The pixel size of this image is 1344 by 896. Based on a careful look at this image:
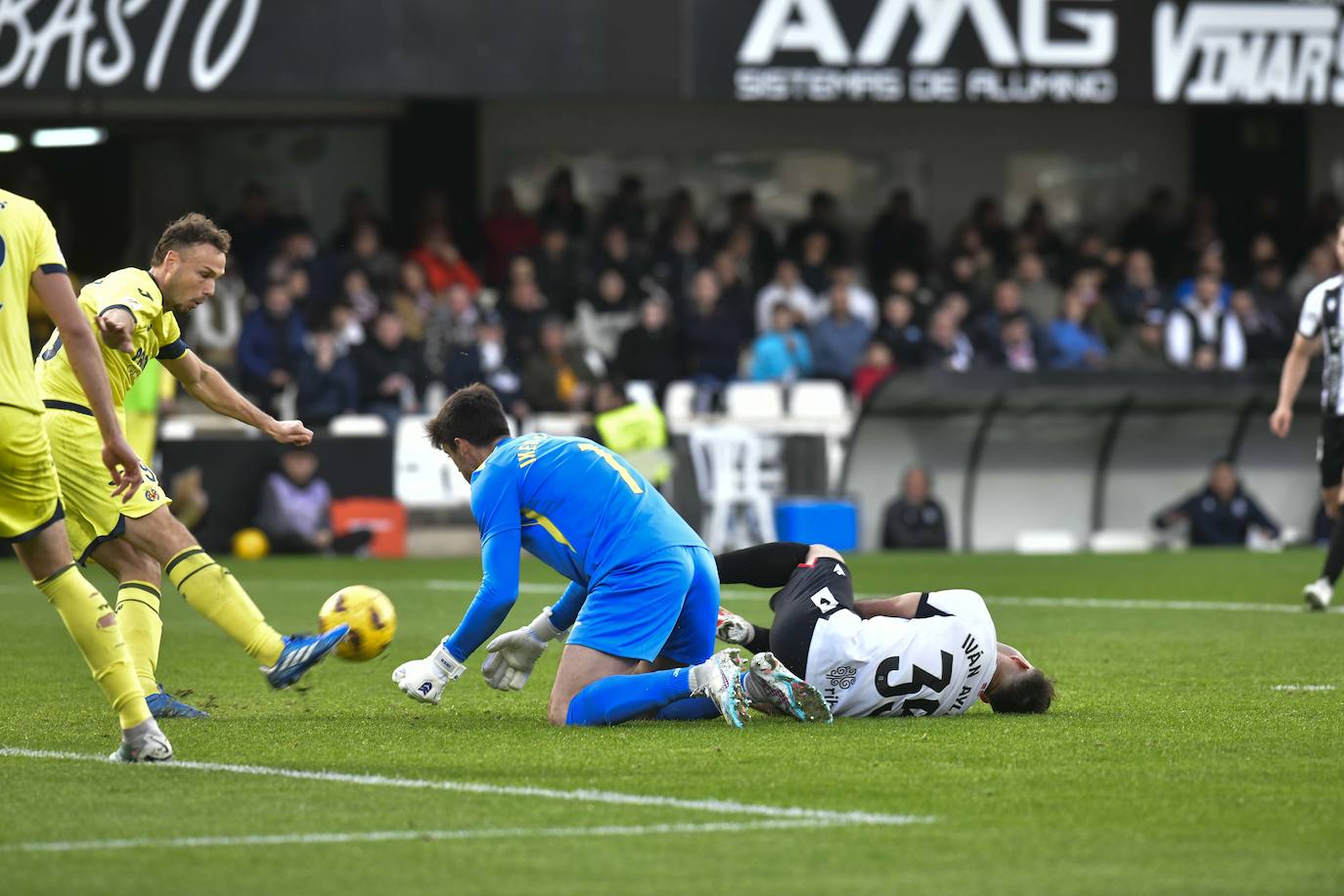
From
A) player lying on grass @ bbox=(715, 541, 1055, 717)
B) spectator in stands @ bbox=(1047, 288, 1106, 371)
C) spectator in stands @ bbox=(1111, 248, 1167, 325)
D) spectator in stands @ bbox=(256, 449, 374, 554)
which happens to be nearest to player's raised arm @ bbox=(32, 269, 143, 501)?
player lying on grass @ bbox=(715, 541, 1055, 717)

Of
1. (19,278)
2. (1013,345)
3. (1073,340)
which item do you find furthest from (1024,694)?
(1073,340)

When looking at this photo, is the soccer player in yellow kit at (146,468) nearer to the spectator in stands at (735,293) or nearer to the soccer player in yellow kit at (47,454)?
the soccer player in yellow kit at (47,454)

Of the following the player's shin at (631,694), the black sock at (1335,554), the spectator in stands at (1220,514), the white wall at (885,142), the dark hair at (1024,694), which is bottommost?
the spectator in stands at (1220,514)

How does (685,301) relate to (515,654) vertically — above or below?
above

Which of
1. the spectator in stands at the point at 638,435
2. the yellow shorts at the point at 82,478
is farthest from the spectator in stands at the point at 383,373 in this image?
the yellow shorts at the point at 82,478

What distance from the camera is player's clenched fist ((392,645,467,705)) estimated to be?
307 inches

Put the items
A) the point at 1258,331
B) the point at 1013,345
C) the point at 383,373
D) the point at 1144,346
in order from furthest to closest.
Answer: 1. the point at 1258,331
2. the point at 1144,346
3. the point at 1013,345
4. the point at 383,373

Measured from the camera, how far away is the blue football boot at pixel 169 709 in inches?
336

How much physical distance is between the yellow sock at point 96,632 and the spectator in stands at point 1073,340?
1787 centimetres

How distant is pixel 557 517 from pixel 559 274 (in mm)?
16579

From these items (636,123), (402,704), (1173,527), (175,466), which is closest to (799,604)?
(402,704)

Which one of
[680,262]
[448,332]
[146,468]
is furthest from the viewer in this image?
[680,262]

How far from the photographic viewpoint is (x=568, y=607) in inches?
328

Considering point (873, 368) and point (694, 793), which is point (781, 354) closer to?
point (873, 368)
